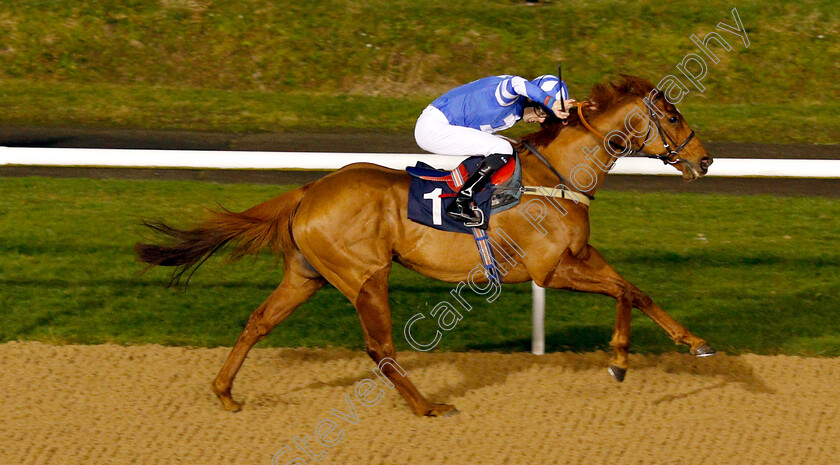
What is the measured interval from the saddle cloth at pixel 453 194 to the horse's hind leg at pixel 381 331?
1.11 ft

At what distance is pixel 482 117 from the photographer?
15.8 feet

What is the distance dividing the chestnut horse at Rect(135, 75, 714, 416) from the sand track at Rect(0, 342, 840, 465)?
0.72 ft

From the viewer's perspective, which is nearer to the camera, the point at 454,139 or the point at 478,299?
the point at 454,139

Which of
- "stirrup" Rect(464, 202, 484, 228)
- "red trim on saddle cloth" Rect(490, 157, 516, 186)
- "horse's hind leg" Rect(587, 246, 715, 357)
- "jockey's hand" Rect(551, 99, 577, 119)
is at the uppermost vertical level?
"jockey's hand" Rect(551, 99, 577, 119)

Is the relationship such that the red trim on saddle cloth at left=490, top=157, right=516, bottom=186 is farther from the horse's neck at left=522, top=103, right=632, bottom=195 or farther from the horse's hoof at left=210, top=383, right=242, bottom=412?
the horse's hoof at left=210, top=383, right=242, bottom=412

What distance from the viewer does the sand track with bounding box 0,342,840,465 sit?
433 cm

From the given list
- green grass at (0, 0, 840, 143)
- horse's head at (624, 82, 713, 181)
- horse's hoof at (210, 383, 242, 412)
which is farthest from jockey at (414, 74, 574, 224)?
green grass at (0, 0, 840, 143)

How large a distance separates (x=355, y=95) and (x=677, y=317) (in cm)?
754

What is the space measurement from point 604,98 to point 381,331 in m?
1.58

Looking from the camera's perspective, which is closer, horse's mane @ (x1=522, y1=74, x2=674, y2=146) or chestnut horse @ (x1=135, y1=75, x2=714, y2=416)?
chestnut horse @ (x1=135, y1=75, x2=714, y2=416)

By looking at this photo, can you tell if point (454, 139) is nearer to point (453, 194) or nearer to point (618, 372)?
point (453, 194)

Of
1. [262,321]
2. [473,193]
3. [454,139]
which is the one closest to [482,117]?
[454,139]

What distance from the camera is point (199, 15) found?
1433cm

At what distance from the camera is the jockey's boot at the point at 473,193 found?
466 cm
